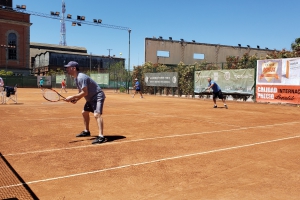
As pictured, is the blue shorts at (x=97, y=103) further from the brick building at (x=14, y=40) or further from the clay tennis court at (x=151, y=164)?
the brick building at (x=14, y=40)

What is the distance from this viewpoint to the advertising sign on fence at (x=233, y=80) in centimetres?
2062

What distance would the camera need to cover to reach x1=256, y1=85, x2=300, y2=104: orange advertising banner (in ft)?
57.3

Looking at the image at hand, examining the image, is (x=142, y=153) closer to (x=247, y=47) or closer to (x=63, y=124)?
(x=63, y=124)

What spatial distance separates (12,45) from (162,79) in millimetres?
45441

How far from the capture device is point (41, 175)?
4.32 meters

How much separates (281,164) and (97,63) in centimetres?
8631

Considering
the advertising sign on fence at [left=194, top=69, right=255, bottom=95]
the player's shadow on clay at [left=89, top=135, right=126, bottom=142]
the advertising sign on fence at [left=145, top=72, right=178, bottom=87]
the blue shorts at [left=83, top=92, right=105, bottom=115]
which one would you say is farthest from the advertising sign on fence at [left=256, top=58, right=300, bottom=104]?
the blue shorts at [left=83, top=92, right=105, bottom=115]

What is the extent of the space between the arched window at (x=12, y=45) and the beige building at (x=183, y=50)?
110 ft

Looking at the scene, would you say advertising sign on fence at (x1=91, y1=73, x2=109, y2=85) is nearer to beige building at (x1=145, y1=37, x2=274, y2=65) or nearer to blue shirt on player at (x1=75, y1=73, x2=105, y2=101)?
beige building at (x1=145, y1=37, x2=274, y2=65)

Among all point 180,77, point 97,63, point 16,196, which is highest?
point 97,63

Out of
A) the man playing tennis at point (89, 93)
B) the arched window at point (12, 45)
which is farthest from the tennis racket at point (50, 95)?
the arched window at point (12, 45)

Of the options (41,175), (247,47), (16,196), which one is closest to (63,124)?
(41,175)

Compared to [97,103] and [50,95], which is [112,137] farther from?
[50,95]

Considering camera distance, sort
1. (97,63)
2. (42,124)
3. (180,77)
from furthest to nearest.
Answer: (97,63) < (180,77) < (42,124)
